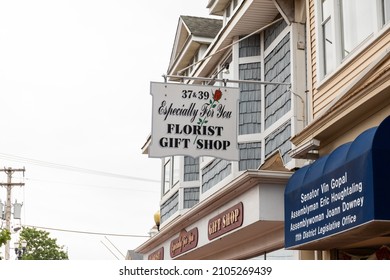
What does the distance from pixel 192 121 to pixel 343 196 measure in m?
5.12

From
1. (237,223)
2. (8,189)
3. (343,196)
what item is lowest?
(343,196)

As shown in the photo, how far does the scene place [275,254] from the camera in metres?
16.7

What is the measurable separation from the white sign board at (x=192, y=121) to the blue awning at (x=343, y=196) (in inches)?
94.8

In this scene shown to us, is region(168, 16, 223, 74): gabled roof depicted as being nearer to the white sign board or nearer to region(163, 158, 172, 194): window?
region(163, 158, 172, 194): window

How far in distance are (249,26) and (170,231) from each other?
24.1 ft

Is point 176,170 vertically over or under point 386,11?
over

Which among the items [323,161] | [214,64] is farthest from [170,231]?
[323,161]

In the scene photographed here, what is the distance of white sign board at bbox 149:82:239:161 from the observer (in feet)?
50.1

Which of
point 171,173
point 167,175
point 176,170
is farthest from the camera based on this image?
point 167,175

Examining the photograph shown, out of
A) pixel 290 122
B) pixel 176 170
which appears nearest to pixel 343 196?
pixel 290 122

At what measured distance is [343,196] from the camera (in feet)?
35.4

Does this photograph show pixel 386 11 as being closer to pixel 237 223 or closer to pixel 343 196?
pixel 343 196

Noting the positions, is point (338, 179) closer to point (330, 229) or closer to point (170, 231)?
point (330, 229)
